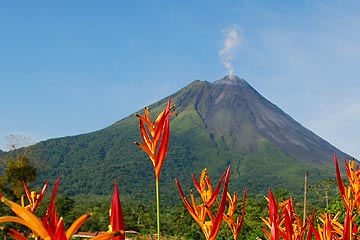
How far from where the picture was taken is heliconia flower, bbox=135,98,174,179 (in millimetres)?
1210

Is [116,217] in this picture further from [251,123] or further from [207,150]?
[251,123]

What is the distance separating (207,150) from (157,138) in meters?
123

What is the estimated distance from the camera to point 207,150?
407 ft

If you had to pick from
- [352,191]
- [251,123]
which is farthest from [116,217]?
[251,123]

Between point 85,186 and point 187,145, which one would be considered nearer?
point 85,186

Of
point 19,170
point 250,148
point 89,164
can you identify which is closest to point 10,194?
point 19,170

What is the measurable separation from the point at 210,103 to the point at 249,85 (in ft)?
74.4

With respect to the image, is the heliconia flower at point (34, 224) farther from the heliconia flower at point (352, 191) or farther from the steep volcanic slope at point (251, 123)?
the steep volcanic slope at point (251, 123)

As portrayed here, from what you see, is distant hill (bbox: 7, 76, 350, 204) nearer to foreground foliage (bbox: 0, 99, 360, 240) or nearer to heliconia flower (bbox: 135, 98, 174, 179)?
foreground foliage (bbox: 0, 99, 360, 240)

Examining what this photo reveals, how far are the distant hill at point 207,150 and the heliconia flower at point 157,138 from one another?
7150 cm

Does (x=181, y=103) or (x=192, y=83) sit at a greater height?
(x=192, y=83)

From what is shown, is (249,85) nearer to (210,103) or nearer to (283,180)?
(210,103)

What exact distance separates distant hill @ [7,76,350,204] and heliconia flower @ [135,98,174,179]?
71.5 meters

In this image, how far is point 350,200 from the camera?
5.27 ft
